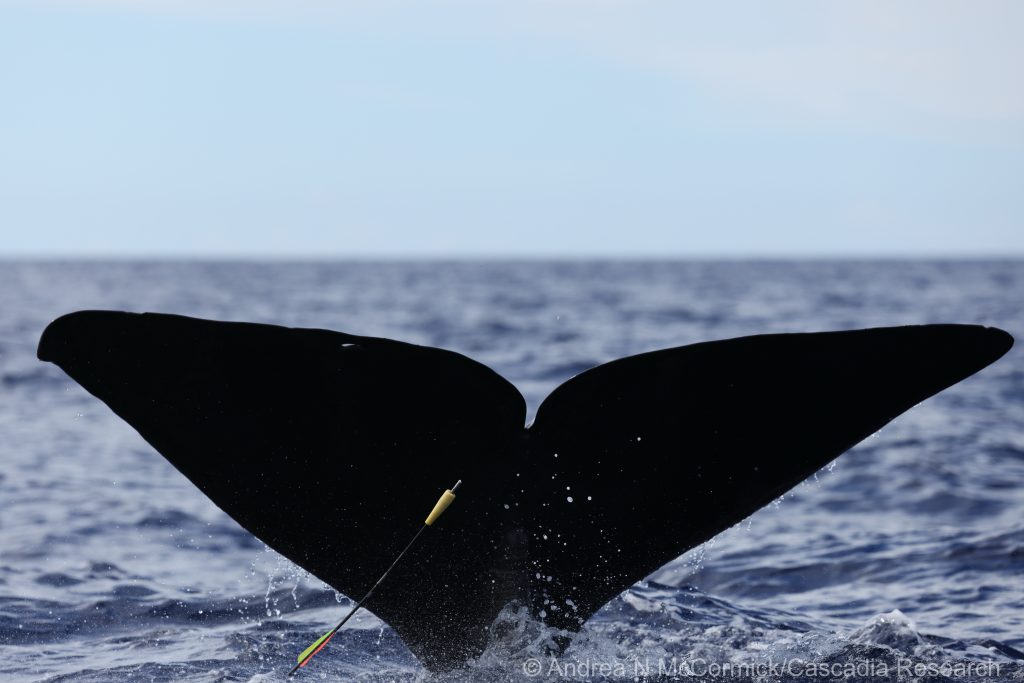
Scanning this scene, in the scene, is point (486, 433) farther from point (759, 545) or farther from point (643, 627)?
point (759, 545)

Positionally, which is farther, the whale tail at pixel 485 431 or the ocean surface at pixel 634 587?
the ocean surface at pixel 634 587

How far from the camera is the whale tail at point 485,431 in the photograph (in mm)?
3404

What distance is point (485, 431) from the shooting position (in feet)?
11.6

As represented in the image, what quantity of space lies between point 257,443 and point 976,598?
14.7 feet

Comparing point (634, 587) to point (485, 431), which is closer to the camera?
point (485, 431)

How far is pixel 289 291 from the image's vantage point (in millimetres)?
57781

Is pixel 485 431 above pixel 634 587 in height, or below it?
above

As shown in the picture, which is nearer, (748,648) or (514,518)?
(514,518)

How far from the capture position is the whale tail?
11.2 feet

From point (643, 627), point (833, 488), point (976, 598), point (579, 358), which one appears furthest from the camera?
point (579, 358)

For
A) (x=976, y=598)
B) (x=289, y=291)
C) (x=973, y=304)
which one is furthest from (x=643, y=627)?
(x=289, y=291)

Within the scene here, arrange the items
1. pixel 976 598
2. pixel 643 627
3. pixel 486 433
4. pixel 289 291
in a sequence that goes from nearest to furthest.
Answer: pixel 486 433
pixel 643 627
pixel 976 598
pixel 289 291

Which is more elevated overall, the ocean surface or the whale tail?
the whale tail

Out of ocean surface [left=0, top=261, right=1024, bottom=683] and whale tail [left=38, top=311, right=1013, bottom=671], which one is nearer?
whale tail [left=38, top=311, right=1013, bottom=671]
